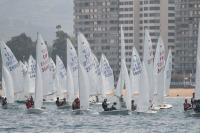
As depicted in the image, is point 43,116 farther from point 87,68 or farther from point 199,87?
point 199,87

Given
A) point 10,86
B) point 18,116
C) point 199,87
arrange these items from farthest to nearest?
point 10,86 → point 18,116 → point 199,87

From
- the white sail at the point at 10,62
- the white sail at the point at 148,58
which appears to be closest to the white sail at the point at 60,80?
the white sail at the point at 10,62

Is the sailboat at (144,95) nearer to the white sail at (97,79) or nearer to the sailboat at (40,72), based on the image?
the sailboat at (40,72)

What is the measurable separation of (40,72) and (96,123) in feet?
59.2

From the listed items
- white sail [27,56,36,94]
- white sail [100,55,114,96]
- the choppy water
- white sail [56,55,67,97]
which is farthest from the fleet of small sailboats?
the choppy water

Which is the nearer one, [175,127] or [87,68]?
[175,127]

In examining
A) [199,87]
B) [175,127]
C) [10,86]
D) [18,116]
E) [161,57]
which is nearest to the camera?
[175,127]

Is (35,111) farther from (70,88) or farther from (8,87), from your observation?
(8,87)

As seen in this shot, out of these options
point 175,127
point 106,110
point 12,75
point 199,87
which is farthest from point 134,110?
point 12,75

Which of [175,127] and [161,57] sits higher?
[161,57]

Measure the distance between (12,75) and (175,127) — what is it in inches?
1845

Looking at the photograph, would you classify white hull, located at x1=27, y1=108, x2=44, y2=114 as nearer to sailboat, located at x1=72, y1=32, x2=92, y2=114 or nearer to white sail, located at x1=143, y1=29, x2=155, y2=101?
sailboat, located at x1=72, y1=32, x2=92, y2=114

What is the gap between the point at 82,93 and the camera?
318 ft

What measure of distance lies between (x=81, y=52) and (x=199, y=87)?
1420cm
